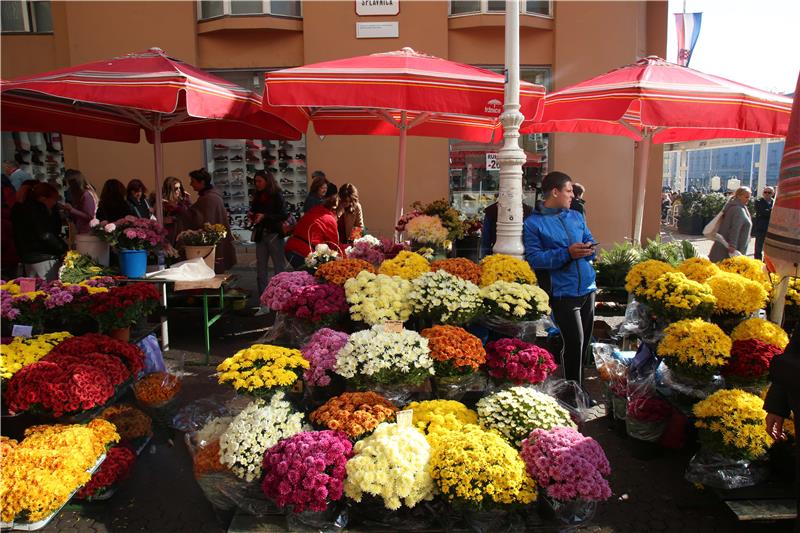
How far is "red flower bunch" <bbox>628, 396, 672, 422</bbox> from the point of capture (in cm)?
437

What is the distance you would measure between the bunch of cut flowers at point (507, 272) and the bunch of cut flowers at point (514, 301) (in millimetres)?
250

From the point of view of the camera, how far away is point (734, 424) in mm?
3557

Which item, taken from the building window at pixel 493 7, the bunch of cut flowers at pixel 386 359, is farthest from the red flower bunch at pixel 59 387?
the building window at pixel 493 7

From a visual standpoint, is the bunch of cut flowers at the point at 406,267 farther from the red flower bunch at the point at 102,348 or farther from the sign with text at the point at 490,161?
the sign with text at the point at 490,161

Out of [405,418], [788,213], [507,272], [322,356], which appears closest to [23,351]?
[322,356]

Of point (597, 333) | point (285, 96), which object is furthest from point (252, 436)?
point (597, 333)

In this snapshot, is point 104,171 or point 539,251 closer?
point 539,251

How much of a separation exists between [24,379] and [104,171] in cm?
952

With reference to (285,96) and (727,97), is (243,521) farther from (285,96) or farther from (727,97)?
(727,97)

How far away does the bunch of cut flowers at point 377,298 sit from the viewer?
388cm

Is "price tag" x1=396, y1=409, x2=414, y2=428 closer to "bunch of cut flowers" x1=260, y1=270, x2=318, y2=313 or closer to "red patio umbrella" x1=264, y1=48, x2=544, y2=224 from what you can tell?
"bunch of cut flowers" x1=260, y1=270, x2=318, y2=313

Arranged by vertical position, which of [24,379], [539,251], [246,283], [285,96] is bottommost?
[246,283]

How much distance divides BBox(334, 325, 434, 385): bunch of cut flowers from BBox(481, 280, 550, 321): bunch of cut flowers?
2.27ft

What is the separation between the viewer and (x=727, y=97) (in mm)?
5891
